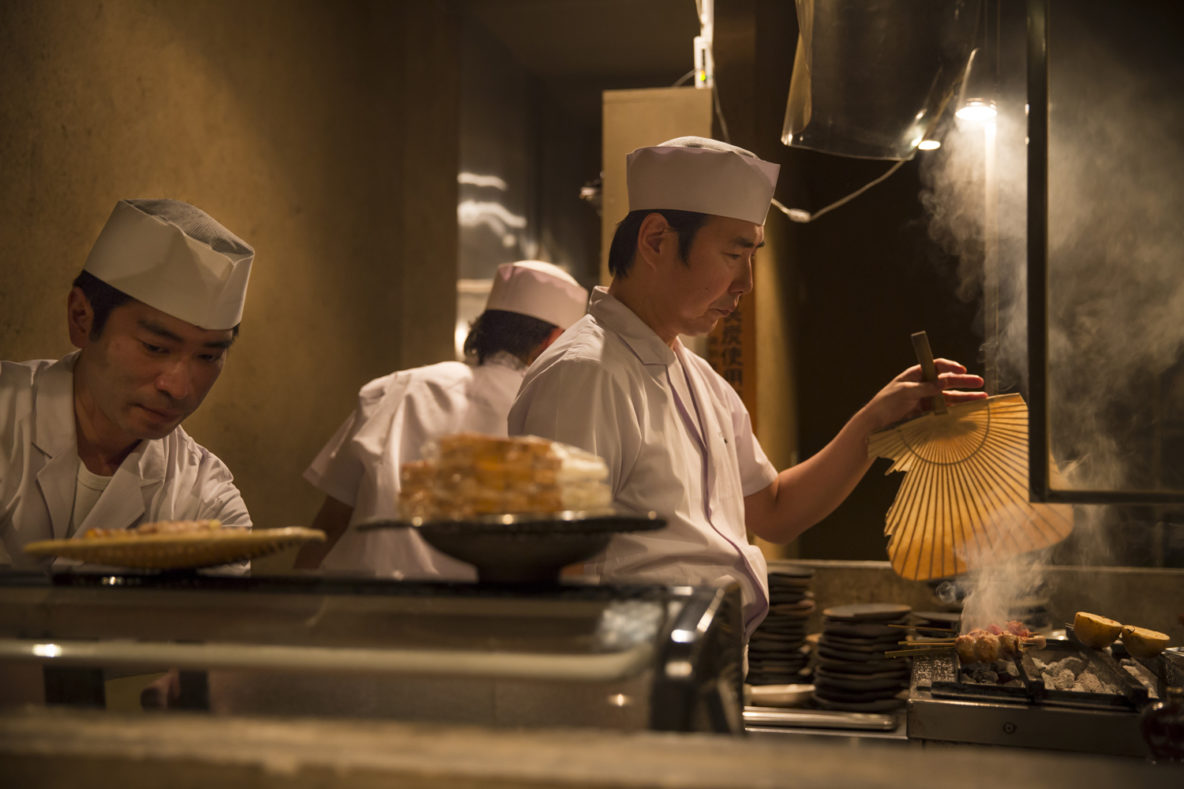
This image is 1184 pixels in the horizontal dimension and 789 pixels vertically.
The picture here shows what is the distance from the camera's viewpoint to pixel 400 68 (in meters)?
5.31

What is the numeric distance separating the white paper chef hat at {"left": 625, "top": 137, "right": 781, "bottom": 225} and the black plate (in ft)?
3.77

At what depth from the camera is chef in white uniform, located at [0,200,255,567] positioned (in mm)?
1900

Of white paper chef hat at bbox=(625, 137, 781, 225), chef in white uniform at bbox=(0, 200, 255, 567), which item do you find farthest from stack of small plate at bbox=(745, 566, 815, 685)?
chef in white uniform at bbox=(0, 200, 255, 567)

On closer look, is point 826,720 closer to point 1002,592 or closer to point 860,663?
point 860,663

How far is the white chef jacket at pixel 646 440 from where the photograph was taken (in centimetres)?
194

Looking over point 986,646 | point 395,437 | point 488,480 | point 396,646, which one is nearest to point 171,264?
point 488,480

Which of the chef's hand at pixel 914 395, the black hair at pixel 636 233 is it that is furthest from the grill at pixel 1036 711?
the black hair at pixel 636 233

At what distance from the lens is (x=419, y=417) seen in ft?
10.7

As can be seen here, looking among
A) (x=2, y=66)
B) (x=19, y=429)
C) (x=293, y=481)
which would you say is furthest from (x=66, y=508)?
(x=293, y=481)

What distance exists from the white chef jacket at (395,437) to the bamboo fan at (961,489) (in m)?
1.33

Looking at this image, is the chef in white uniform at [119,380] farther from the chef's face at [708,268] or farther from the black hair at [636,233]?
the chef's face at [708,268]

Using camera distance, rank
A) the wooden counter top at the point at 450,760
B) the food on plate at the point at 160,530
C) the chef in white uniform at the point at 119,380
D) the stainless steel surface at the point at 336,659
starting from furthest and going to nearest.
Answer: the chef in white uniform at the point at 119,380 → the food on plate at the point at 160,530 → the stainless steel surface at the point at 336,659 → the wooden counter top at the point at 450,760

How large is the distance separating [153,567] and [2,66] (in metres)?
2.09

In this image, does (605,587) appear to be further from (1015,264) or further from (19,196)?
(1015,264)
